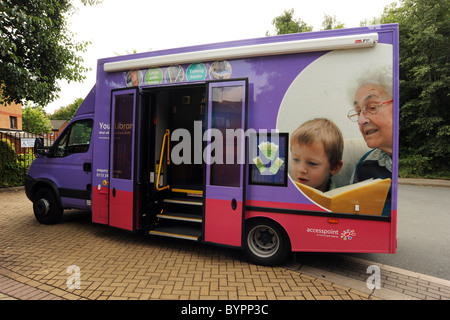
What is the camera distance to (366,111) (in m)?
3.65

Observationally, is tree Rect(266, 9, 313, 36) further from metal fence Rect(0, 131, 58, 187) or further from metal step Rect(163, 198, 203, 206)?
metal step Rect(163, 198, 203, 206)

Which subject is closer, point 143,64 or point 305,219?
point 305,219

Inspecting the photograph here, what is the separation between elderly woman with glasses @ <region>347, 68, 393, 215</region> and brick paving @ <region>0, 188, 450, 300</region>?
3.99ft

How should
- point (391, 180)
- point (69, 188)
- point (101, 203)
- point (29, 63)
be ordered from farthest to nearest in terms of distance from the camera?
point (29, 63) < point (69, 188) < point (101, 203) < point (391, 180)

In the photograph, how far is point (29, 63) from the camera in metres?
9.02

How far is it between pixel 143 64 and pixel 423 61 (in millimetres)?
16936

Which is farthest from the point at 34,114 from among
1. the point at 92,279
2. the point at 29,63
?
the point at 92,279

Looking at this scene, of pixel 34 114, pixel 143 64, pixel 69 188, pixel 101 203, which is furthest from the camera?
pixel 34 114

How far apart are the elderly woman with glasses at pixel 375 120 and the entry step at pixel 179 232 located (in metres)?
2.64

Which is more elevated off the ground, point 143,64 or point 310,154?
point 143,64

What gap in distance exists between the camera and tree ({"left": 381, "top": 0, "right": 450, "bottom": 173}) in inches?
597

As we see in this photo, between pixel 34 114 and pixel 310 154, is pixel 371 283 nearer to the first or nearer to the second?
pixel 310 154

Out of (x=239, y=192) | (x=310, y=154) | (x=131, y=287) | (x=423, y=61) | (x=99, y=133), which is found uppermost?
(x=423, y=61)
